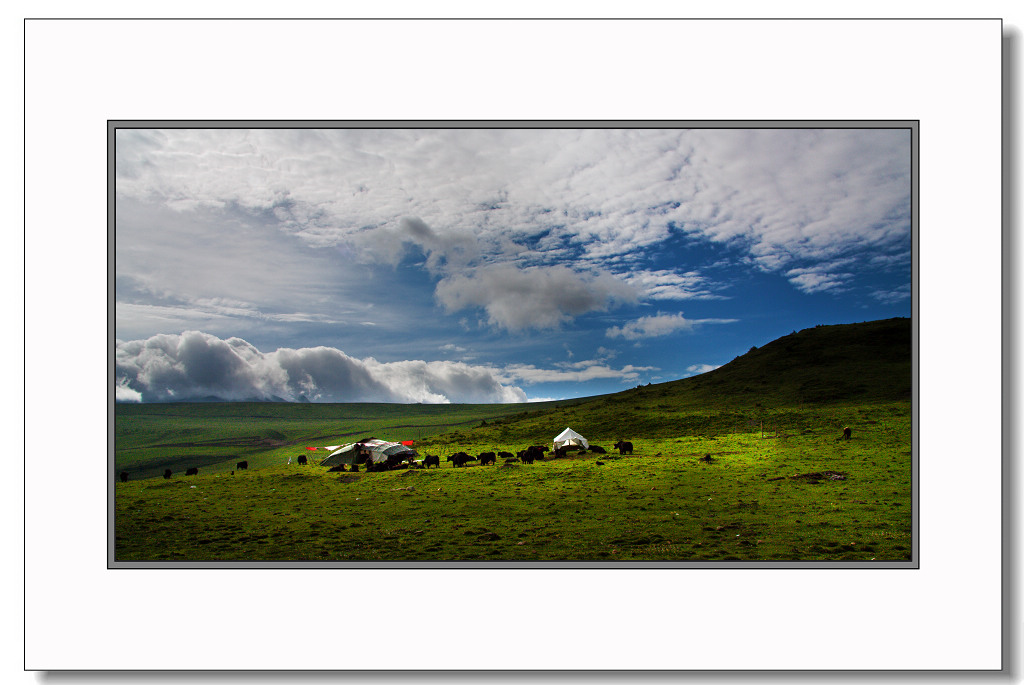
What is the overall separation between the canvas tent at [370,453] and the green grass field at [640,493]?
93cm

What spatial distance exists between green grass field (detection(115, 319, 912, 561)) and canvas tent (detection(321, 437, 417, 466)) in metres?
0.93

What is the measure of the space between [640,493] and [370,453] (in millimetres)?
9369

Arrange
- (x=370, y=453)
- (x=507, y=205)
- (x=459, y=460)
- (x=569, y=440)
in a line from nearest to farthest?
1. (x=507, y=205)
2. (x=370, y=453)
3. (x=459, y=460)
4. (x=569, y=440)

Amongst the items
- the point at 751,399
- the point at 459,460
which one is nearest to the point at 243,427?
the point at 459,460

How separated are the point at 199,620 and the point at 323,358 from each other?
4.91 meters

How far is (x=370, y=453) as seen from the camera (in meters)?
15.7

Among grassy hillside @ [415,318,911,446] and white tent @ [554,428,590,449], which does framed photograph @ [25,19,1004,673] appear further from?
white tent @ [554,428,590,449]

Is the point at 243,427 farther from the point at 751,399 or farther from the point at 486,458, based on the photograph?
the point at 751,399

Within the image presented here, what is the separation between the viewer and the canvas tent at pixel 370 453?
15.5 meters

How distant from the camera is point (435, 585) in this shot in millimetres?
6211

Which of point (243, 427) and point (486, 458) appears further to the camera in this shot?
point (243, 427)

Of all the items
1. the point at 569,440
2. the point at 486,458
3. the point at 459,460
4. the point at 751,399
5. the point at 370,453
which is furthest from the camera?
the point at 751,399

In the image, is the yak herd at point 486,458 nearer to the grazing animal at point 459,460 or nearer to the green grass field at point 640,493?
the grazing animal at point 459,460

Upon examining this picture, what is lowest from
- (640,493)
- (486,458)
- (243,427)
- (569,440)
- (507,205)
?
(243,427)
